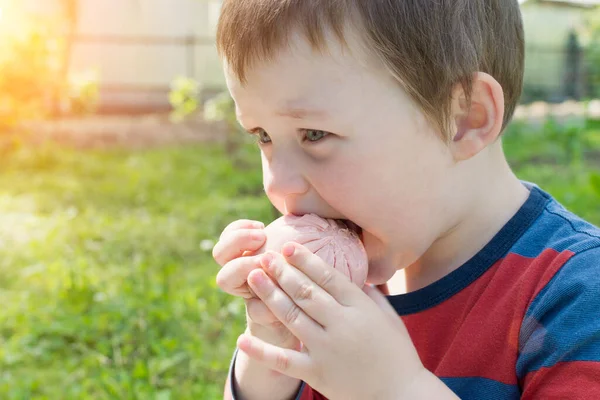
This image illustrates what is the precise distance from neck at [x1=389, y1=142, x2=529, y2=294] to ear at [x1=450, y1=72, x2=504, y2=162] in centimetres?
10

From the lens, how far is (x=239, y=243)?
1.57 metres

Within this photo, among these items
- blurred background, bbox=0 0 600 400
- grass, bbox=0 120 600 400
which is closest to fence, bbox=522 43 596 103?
blurred background, bbox=0 0 600 400

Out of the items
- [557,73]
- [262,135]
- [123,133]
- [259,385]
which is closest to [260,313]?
[259,385]

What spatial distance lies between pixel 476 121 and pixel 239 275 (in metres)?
0.61

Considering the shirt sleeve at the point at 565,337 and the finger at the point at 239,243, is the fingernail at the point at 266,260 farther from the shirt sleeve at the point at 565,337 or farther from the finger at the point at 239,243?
the shirt sleeve at the point at 565,337

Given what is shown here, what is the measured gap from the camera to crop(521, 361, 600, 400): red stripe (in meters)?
1.36

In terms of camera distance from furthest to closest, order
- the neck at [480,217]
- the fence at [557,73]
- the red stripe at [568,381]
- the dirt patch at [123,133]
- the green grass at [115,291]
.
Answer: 1. the fence at [557,73]
2. the dirt patch at [123,133]
3. the green grass at [115,291]
4. the neck at [480,217]
5. the red stripe at [568,381]

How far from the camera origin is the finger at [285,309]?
1440mm

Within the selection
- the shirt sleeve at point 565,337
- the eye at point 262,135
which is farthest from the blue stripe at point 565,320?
the eye at point 262,135

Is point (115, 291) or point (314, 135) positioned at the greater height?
point (314, 135)

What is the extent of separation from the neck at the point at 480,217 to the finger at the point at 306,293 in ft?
1.34

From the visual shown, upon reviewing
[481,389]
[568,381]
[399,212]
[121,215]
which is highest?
[399,212]

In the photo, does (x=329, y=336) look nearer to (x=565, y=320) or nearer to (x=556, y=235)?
(x=565, y=320)

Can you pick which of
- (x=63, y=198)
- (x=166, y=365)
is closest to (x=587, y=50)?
(x=63, y=198)
